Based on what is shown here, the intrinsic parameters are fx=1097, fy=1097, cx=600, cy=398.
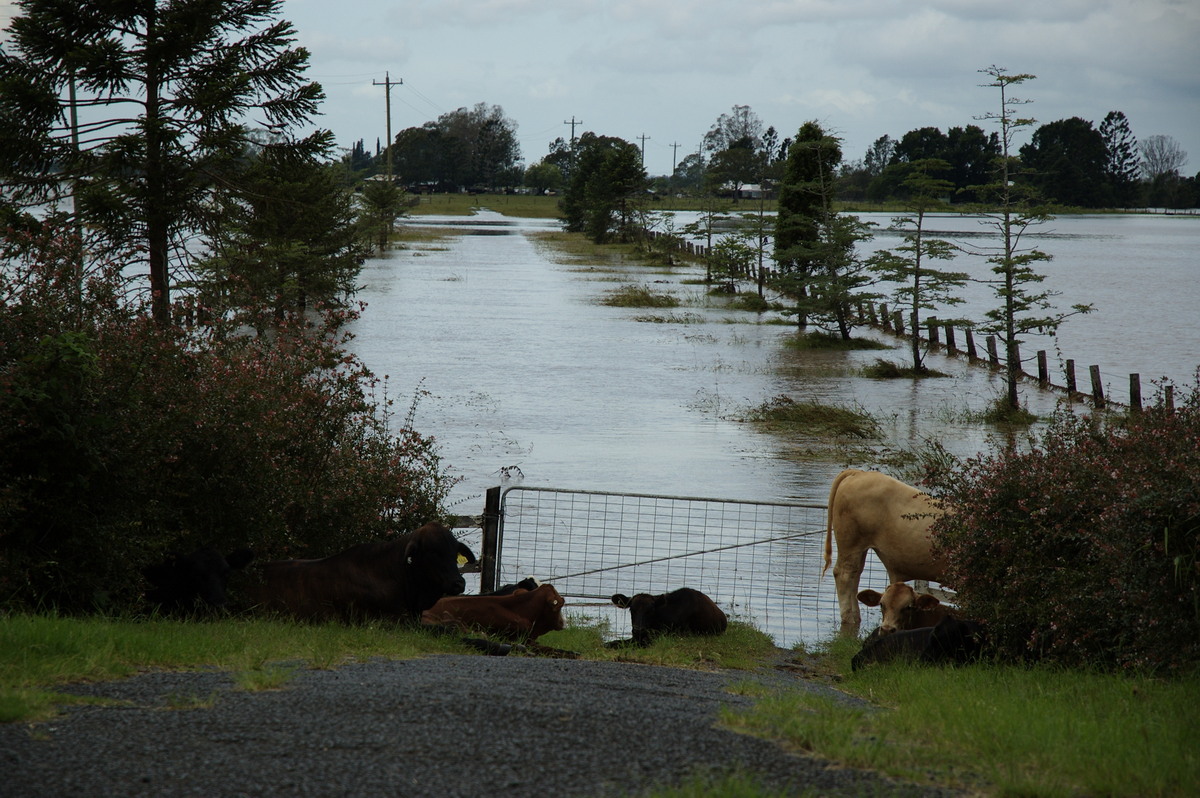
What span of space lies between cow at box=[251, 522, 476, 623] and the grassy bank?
0.27 meters

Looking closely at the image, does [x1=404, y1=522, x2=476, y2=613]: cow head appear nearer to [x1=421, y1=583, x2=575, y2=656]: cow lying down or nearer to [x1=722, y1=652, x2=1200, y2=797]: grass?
[x1=421, y1=583, x2=575, y2=656]: cow lying down

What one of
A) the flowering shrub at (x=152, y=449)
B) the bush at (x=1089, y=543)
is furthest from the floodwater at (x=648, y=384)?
the bush at (x=1089, y=543)

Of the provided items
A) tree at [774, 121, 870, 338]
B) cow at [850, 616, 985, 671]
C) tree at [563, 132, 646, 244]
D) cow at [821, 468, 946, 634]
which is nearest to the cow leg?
cow at [821, 468, 946, 634]

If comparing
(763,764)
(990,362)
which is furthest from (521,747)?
(990,362)

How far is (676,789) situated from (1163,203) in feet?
596

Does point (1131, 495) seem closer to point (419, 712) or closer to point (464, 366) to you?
point (419, 712)

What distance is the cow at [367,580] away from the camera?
7.23m

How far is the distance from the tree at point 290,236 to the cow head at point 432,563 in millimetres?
6668

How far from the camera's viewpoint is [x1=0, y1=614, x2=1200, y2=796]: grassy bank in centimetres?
387

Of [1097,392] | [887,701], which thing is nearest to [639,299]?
[1097,392]

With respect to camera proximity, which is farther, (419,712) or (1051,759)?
(419,712)

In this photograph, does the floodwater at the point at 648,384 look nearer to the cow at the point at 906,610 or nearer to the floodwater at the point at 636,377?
the floodwater at the point at 636,377

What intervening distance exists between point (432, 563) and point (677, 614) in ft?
5.78

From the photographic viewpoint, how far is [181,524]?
742 cm
